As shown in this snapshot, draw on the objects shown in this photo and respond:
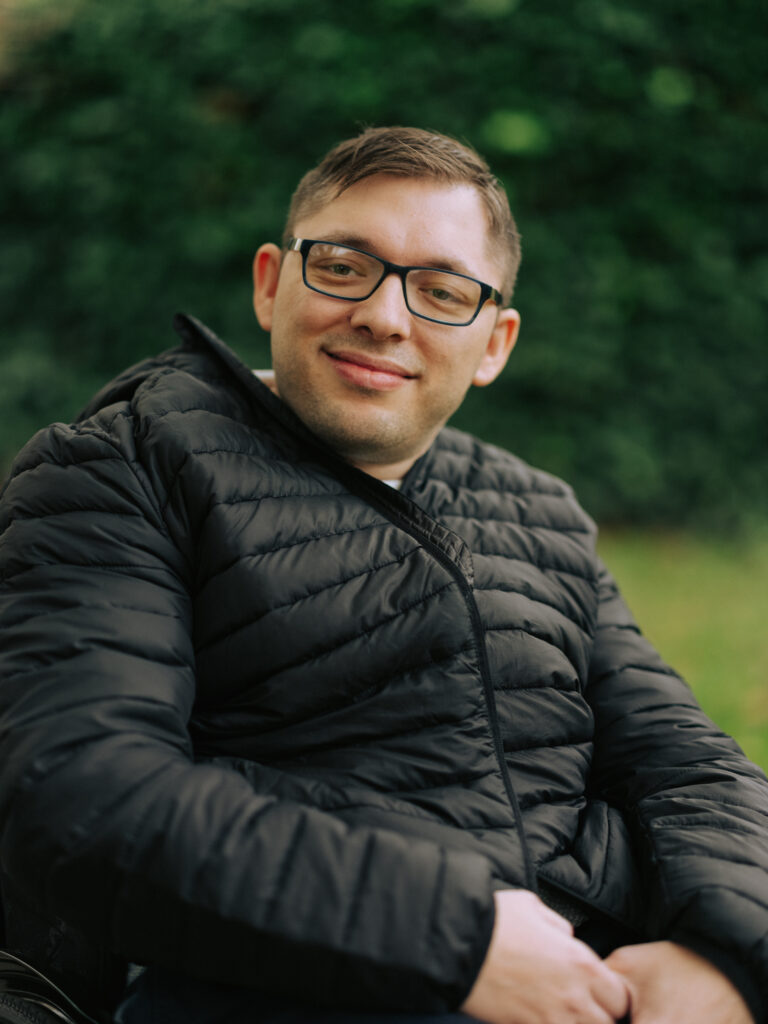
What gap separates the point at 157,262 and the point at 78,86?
910 mm

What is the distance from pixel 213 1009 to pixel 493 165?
438 cm

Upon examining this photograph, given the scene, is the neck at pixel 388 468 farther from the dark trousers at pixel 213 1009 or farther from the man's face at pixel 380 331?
the dark trousers at pixel 213 1009

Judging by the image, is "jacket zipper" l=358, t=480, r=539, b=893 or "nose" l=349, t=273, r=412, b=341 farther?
"nose" l=349, t=273, r=412, b=341

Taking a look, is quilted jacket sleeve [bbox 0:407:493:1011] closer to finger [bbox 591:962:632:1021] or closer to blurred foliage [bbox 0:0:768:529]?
finger [bbox 591:962:632:1021]

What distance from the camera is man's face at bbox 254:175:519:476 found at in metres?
1.61

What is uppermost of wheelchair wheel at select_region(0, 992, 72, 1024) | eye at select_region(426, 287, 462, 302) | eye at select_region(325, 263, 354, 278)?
eye at select_region(426, 287, 462, 302)

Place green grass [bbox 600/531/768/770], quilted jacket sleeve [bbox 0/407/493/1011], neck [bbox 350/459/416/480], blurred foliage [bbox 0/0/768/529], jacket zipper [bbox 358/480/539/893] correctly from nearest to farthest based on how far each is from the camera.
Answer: quilted jacket sleeve [bbox 0/407/493/1011] < jacket zipper [bbox 358/480/539/893] < neck [bbox 350/459/416/480] < green grass [bbox 600/531/768/770] < blurred foliage [bbox 0/0/768/529]

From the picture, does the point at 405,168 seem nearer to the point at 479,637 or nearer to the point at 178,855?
the point at 479,637

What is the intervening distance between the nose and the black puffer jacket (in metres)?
0.22

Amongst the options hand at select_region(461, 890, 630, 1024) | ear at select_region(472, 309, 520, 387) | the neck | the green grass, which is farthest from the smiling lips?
the green grass

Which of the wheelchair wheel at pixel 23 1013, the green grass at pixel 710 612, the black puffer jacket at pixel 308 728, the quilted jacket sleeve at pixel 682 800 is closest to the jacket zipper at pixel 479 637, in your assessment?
the black puffer jacket at pixel 308 728

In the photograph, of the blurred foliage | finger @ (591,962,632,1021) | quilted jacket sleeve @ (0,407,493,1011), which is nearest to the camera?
quilted jacket sleeve @ (0,407,493,1011)

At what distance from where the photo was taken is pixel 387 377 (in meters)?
1.65

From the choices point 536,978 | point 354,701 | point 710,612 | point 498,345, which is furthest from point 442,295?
point 710,612
